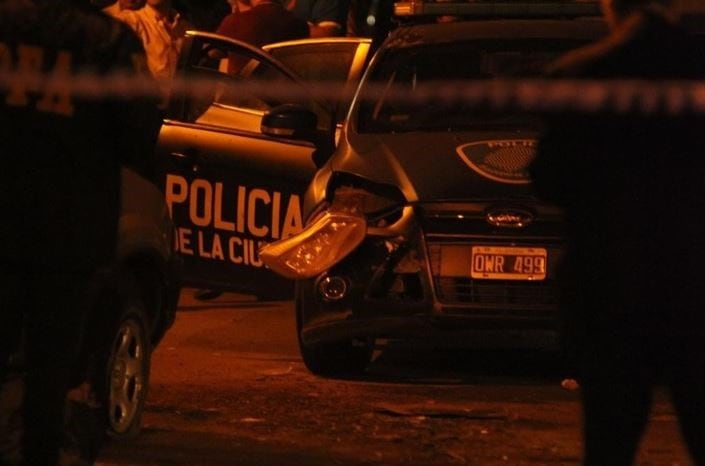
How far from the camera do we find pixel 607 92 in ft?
16.4

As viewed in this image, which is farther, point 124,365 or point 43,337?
point 124,365

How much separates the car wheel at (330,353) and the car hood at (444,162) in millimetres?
670

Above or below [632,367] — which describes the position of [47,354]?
below

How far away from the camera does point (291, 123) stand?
31.1ft

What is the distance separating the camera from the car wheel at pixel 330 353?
29.5 feet

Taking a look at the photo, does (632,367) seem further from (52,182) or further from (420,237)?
(420,237)

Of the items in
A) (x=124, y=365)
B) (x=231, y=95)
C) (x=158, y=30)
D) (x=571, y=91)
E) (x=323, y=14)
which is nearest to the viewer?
(x=571, y=91)

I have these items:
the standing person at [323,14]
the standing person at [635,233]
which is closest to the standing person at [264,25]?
the standing person at [323,14]

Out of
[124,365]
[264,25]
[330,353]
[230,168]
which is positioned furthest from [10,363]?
[264,25]

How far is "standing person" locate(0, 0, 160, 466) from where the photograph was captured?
5.43 metres

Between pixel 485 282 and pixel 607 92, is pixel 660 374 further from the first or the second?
pixel 485 282

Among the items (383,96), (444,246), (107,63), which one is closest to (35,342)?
(107,63)

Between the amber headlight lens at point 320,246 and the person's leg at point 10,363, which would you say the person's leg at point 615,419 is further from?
the amber headlight lens at point 320,246

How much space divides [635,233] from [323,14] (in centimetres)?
1093
